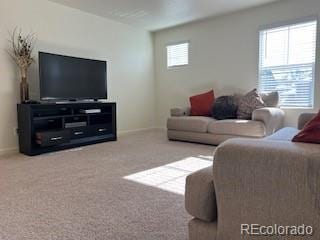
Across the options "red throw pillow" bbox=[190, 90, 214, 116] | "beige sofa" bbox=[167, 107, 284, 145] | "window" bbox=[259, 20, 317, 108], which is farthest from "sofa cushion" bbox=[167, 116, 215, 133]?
"window" bbox=[259, 20, 317, 108]

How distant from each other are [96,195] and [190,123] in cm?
252

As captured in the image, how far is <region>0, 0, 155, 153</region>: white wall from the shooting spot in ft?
12.3

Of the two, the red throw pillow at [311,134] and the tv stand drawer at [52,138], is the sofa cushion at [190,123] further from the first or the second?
the red throw pillow at [311,134]

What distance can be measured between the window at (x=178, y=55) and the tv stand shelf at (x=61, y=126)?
199 centimetres

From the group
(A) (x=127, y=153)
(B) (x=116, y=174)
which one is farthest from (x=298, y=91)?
(B) (x=116, y=174)

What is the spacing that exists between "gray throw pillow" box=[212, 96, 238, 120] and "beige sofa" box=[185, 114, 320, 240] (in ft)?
11.1

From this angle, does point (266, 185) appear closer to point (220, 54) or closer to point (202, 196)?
point (202, 196)

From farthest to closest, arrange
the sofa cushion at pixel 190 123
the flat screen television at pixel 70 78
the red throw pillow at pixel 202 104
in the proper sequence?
the red throw pillow at pixel 202 104 → the sofa cushion at pixel 190 123 → the flat screen television at pixel 70 78

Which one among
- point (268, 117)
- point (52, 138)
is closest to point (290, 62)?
point (268, 117)

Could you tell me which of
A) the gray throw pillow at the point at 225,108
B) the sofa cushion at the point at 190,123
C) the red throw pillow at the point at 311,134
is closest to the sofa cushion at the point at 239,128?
the sofa cushion at the point at 190,123

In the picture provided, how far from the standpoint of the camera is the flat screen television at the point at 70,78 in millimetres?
3828

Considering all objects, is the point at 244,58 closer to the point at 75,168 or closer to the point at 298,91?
the point at 298,91

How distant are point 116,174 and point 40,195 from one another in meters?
0.78

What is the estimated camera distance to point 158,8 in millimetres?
4496
